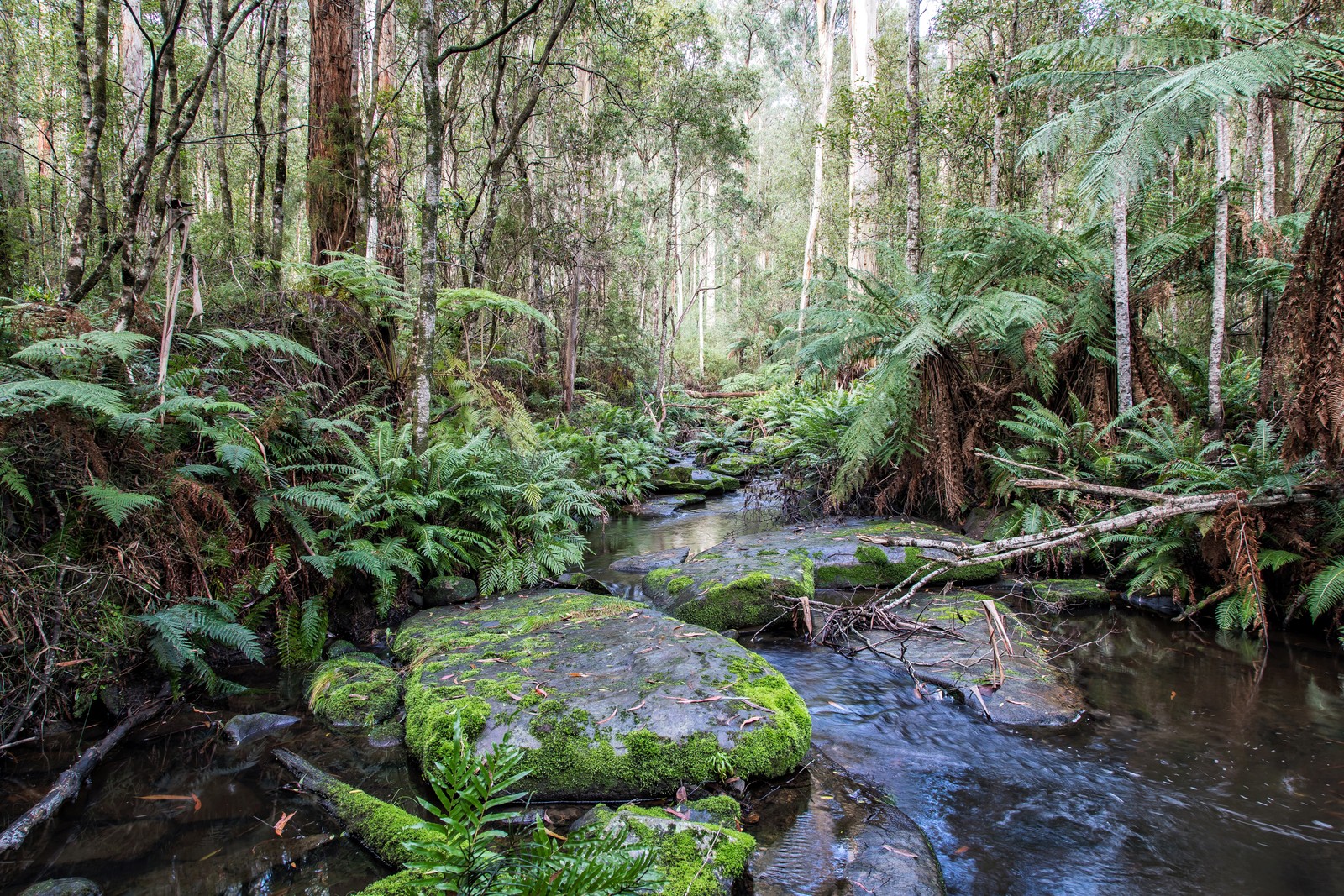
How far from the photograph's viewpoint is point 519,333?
12203 mm

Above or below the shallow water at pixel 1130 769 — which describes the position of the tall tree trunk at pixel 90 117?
above

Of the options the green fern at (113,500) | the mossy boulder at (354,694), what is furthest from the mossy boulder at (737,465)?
the green fern at (113,500)

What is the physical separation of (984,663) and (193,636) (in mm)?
4767

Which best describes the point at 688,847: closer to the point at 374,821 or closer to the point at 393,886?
the point at 393,886

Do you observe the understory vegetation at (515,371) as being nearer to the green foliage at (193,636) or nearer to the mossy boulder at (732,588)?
the green foliage at (193,636)

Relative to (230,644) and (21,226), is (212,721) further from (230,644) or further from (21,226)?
(21,226)

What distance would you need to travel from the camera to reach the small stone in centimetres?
216

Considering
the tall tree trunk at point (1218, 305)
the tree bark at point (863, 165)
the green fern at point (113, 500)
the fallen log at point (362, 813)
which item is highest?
the tree bark at point (863, 165)

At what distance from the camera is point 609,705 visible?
310cm

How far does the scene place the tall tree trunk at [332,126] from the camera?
7.10 metres

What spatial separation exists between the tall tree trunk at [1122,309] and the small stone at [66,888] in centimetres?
A: 737

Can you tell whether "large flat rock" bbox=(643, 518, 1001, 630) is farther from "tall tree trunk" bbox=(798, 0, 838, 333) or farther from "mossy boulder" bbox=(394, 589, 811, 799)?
"tall tree trunk" bbox=(798, 0, 838, 333)

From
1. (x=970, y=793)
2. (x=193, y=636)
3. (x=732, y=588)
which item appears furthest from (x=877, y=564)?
(x=193, y=636)

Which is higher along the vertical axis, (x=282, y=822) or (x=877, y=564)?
(x=877, y=564)
